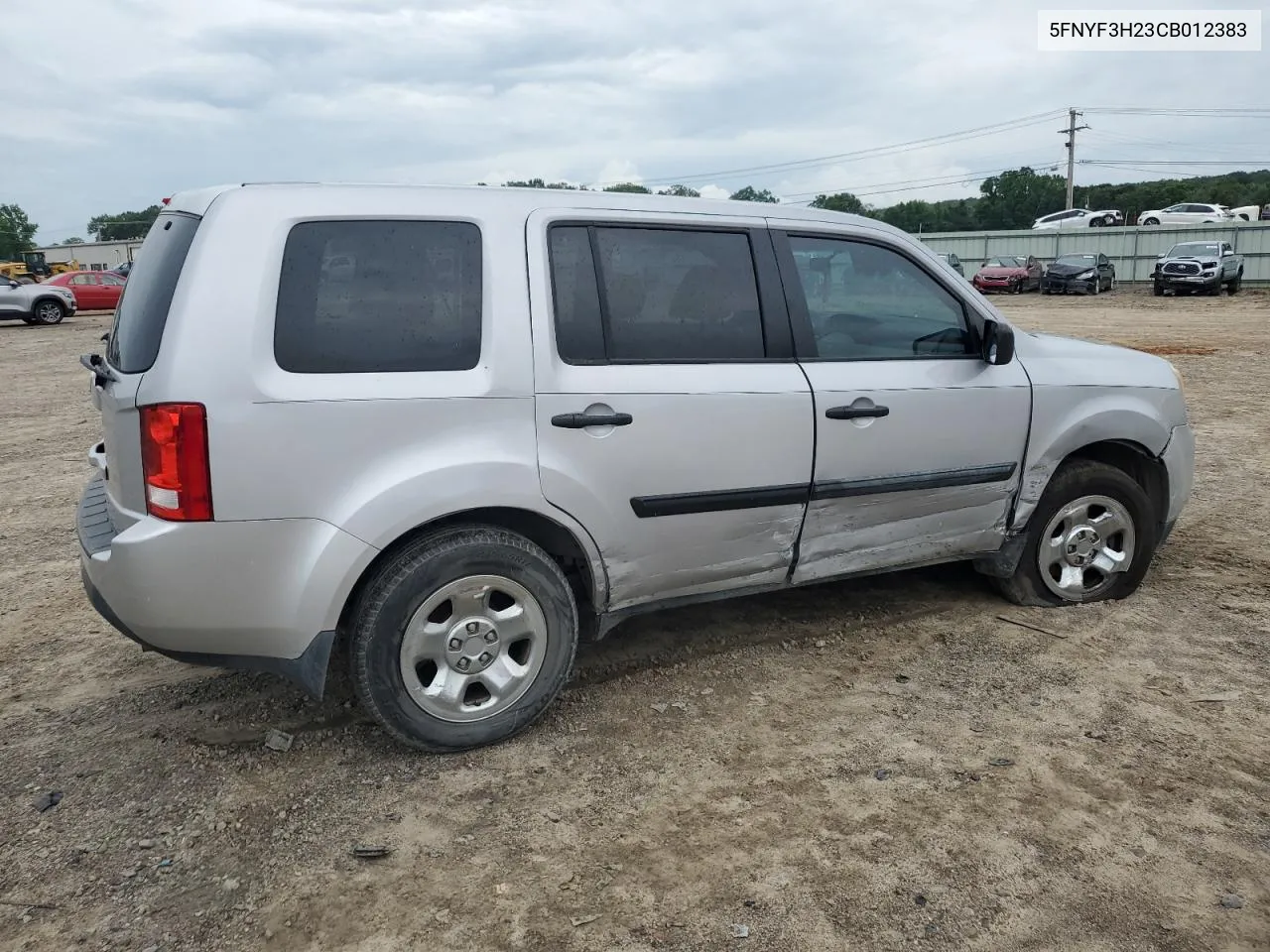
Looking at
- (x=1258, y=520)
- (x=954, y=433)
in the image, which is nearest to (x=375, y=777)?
(x=954, y=433)

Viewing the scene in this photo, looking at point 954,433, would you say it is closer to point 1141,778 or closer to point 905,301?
point 905,301

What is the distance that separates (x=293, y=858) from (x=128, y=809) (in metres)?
0.64

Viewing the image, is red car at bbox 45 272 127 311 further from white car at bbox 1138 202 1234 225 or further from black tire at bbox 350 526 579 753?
white car at bbox 1138 202 1234 225

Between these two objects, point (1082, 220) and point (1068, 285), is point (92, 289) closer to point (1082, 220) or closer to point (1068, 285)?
point (1068, 285)

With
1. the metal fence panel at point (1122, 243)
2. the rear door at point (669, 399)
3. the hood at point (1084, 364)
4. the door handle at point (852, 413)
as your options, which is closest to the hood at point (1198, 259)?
the metal fence panel at point (1122, 243)

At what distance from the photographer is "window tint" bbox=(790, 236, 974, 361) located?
3.77 meters

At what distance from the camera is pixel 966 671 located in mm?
3875

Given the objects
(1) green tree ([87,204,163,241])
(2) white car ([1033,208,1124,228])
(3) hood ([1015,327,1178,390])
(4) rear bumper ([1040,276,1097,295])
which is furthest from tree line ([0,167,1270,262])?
(3) hood ([1015,327,1178,390])

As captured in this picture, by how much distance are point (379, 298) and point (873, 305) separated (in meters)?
1.96

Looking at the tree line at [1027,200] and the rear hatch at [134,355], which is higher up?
the tree line at [1027,200]

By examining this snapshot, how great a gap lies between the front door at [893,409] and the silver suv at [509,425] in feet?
0.04

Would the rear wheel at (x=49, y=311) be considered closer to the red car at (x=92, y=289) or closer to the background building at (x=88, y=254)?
the red car at (x=92, y=289)

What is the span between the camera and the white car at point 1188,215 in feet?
140

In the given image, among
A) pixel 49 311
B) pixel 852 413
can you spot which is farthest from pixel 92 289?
pixel 852 413
